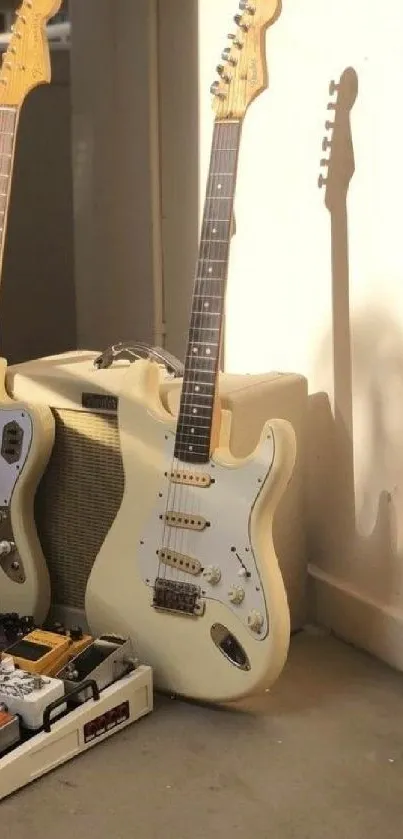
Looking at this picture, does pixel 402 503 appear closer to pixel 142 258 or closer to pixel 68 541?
pixel 68 541

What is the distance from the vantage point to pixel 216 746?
4.72 feet

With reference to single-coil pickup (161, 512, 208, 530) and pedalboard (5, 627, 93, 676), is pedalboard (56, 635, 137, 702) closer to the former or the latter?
pedalboard (5, 627, 93, 676)

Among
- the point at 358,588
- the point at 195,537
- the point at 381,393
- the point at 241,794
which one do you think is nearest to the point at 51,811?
the point at 241,794

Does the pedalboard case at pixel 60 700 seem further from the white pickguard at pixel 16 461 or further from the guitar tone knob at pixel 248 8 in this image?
the guitar tone knob at pixel 248 8

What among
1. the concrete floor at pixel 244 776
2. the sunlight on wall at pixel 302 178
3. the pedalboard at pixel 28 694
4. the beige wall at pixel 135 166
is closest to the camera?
the concrete floor at pixel 244 776

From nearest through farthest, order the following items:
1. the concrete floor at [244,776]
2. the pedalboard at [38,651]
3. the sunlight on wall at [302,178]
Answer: the concrete floor at [244,776]
the pedalboard at [38,651]
the sunlight on wall at [302,178]

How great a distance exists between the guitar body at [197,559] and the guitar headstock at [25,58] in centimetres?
55

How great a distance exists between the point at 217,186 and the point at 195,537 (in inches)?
20.5

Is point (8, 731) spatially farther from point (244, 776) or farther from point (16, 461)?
point (16, 461)

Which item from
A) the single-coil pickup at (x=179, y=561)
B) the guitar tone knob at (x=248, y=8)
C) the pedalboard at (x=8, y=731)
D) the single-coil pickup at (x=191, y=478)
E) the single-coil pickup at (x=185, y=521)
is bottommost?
the pedalboard at (x=8, y=731)

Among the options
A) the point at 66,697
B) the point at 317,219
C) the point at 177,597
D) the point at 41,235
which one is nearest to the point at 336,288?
the point at 317,219

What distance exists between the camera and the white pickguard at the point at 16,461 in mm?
1644

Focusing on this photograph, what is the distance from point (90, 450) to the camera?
1.66m

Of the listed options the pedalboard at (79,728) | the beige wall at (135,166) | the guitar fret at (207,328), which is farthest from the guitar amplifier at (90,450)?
the beige wall at (135,166)
